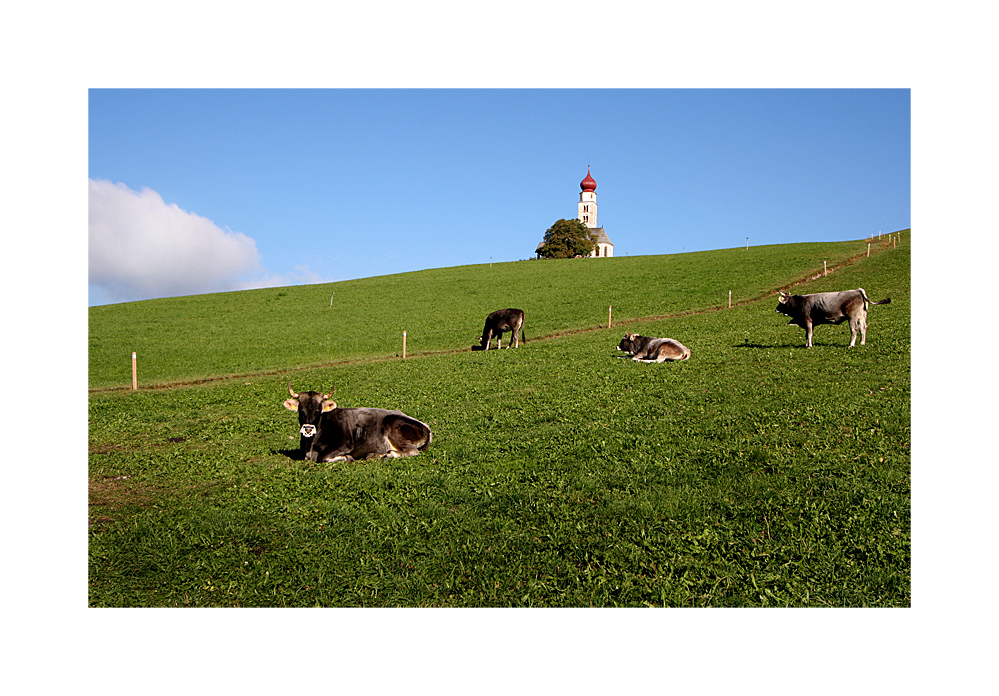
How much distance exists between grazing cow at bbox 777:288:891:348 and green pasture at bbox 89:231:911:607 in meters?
0.84

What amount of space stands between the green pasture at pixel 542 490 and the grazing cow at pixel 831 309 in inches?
33.0

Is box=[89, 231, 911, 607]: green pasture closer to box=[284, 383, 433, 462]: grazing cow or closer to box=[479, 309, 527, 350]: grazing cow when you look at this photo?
box=[284, 383, 433, 462]: grazing cow

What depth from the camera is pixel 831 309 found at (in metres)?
18.9

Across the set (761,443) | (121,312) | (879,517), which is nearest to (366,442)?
(761,443)

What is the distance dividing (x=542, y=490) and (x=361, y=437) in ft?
12.7

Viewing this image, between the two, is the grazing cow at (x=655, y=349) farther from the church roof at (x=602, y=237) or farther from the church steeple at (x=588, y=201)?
the church steeple at (x=588, y=201)

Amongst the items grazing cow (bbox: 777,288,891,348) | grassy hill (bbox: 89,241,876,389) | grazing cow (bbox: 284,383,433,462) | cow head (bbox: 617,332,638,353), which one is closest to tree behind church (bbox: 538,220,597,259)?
grassy hill (bbox: 89,241,876,389)

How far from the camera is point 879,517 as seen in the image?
23.9 ft

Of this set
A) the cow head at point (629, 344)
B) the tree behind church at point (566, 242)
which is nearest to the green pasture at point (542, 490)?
the cow head at point (629, 344)

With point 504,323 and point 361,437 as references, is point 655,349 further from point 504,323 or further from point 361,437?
point 361,437

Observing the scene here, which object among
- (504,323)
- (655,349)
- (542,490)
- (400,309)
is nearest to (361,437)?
(542,490)

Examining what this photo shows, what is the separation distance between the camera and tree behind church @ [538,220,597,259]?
279 feet

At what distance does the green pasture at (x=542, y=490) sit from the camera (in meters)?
6.36

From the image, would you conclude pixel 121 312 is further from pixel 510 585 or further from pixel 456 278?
pixel 510 585
